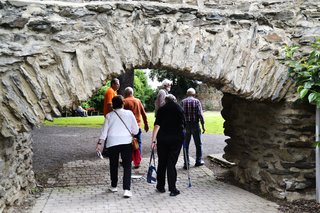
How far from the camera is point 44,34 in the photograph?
4.88m

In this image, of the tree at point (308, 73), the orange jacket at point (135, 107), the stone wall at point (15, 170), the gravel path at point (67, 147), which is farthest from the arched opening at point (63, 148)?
the tree at point (308, 73)

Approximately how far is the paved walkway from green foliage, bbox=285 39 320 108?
1.67 metres

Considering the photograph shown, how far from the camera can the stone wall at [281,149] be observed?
5.95m

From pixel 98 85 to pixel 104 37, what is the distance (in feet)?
2.00

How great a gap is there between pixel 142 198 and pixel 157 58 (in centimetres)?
222

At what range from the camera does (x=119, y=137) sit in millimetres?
6219

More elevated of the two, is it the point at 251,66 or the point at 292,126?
the point at 251,66

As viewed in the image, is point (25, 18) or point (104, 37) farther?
point (104, 37)

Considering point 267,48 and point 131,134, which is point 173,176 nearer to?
point 131,134

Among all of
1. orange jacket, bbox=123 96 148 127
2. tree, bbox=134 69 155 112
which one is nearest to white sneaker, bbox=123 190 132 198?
orange jacket, bbox=123 96 148 127

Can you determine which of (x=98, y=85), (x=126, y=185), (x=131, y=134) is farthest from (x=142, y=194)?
(x=98, y=85)

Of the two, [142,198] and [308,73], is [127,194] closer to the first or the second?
[142,198]

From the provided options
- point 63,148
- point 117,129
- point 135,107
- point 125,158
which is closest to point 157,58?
point 117,129

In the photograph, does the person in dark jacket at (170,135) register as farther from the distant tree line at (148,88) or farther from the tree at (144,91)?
the tree at (144,91)
